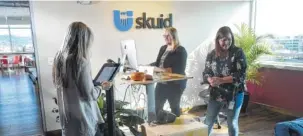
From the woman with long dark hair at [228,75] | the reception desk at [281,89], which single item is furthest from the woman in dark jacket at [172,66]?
the reception desk at [281,89]

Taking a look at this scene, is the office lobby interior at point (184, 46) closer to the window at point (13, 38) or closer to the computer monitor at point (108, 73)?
the computer monitor at point (108, 73)

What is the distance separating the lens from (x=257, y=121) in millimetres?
3953

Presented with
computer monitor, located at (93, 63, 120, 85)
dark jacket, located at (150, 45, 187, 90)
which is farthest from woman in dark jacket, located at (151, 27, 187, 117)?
computer monitor, located at (93, 63, 120, 85)

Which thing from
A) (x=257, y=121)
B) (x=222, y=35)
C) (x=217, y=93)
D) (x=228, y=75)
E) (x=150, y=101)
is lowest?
(x=257, y=121)

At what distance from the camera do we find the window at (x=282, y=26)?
4133mm

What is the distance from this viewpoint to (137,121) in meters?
2.89

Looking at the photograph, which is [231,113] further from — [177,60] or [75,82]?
[75,82]

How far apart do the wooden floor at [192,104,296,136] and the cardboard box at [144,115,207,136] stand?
0.94 metres

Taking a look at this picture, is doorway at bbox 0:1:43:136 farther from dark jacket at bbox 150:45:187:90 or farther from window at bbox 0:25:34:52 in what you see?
dark jacket at bbox 150:45:187:90

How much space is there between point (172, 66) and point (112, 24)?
1.20 meters

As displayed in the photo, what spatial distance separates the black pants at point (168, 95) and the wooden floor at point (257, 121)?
0.75m

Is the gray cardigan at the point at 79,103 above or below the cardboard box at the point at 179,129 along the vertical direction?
above

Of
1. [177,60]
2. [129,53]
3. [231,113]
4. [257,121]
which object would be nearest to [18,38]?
[129,53]

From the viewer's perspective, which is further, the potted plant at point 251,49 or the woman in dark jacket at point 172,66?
the potted plant at point 251,49
